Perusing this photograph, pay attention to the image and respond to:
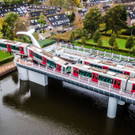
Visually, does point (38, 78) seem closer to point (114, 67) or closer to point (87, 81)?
point (87, 81)

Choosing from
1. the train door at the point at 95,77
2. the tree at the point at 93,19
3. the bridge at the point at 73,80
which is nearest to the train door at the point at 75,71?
the bridge at the point at 73,80

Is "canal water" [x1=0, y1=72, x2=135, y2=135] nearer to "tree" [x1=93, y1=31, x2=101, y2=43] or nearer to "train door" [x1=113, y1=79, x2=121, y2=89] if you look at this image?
"train door" [x1=113, y1=79, x2=121, y2=89]

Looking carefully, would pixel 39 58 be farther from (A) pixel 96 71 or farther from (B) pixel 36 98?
(A) pixel 96 71

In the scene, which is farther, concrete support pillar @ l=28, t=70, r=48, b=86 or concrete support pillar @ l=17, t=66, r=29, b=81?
concrete support pillar @ l=17, t=66, r=29, b=81

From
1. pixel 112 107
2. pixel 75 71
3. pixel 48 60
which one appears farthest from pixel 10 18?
pixel 112 107

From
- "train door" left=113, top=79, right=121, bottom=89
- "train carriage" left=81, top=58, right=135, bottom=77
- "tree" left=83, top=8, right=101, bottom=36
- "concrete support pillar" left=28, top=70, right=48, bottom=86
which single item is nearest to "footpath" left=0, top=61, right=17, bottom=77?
"concrete support pillar" left=28, top=70, right=48, bottom=86

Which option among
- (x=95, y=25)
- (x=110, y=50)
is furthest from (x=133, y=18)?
(x=110, y=50)
